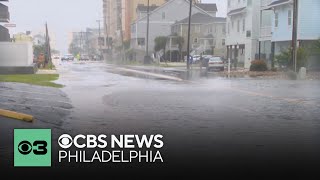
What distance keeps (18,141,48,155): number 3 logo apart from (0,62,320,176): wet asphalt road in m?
1.90

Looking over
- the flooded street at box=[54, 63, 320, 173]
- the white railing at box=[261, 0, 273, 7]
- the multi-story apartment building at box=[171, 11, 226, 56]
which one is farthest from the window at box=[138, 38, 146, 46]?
the flooded street at box=[54, 63, 320, 173]

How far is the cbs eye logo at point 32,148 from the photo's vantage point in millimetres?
6180

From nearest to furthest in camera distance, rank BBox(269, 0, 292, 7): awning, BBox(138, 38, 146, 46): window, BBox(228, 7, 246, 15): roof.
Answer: BBox(269, 0, 292, 7): awning
BBox(228, 7, 246, 15): roof
BBox(138, 38, 146, 46): window

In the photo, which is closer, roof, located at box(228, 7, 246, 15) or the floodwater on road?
the floodwater on road

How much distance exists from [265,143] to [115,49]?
85322 mm

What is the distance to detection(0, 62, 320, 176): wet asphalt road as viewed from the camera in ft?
25.7

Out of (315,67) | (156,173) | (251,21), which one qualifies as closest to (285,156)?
(156,173)

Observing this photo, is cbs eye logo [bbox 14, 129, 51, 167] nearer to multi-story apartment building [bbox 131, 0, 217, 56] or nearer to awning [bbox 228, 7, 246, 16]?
awning [bbox 228, 7, 246, 16]

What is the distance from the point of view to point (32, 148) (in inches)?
246

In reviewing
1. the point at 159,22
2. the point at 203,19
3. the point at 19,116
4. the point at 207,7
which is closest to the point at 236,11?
the point at 207,7

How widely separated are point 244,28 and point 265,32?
14.4 feet

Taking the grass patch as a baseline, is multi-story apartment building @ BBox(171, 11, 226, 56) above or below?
above

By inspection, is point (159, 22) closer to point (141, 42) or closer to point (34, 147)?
point (141, 42)

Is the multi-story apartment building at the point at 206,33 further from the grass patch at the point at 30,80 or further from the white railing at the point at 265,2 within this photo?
the grass patch at the point at 30,80
